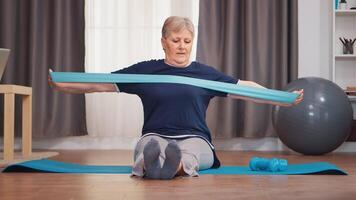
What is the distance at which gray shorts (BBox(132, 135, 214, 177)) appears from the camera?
2498mm

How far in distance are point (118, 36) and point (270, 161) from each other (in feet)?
7.79

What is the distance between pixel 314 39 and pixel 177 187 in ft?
10.2

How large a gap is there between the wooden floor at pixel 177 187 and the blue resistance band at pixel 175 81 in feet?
1.31

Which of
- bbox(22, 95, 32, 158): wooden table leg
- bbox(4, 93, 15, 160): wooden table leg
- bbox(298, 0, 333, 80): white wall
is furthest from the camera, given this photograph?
bbox(298, 0, 333, 80): white wall

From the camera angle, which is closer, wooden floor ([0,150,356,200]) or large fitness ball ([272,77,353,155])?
wooden floor ([0,150,356,200])

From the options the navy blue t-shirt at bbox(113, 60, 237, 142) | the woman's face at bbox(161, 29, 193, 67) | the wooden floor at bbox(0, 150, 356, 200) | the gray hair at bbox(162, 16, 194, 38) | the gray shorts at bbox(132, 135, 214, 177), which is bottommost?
the wooden floor at bbox(0, 150, 356, 200)

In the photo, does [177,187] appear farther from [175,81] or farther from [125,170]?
[125,170]

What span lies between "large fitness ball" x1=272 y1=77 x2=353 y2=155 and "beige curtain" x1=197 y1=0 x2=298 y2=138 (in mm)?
470

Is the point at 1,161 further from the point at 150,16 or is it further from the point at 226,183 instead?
the point at 150,16

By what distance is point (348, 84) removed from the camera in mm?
4883

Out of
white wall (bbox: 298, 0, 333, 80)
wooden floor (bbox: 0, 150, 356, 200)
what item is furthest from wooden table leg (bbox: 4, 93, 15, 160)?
white wall (bbox: 298, 0, 333, 80)

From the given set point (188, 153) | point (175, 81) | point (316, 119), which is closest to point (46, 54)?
point (316, 119)

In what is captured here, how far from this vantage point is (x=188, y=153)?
2.57m

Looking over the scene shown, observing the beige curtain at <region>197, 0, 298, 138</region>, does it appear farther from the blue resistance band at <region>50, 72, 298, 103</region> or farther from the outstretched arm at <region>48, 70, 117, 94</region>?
the outstretched arm at <region>48, 70, 117, 94</region>
